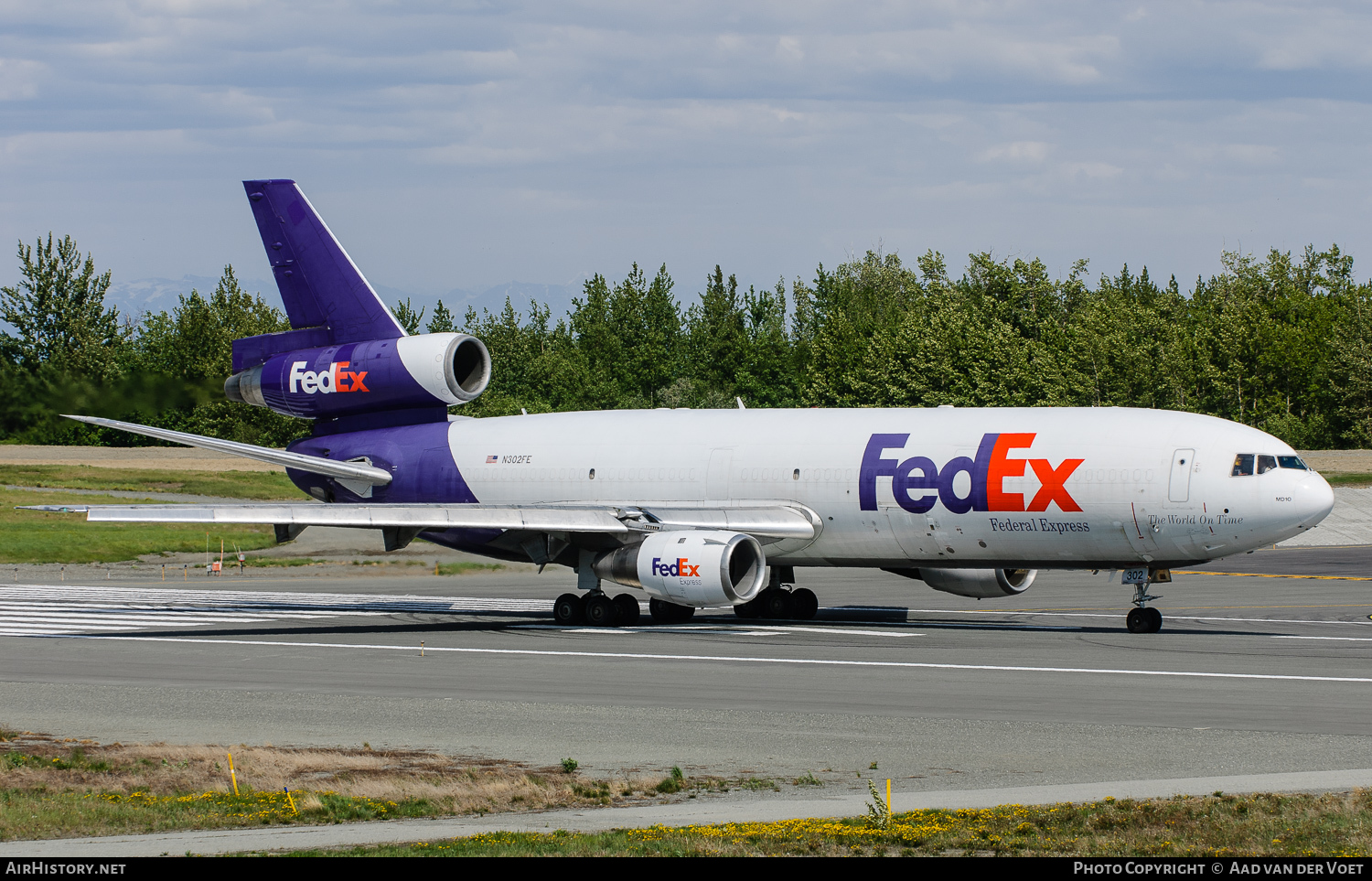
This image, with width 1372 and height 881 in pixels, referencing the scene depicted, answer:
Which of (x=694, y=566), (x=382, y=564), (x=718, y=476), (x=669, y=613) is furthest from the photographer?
(x=382, y=564)

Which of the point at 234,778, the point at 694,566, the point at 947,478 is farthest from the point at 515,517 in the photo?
the point at 234,778

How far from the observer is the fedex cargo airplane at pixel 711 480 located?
30484mm

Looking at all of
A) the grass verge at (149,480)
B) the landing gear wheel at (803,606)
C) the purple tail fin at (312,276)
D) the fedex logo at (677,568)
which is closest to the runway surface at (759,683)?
the landing gear wheel at (803,606)

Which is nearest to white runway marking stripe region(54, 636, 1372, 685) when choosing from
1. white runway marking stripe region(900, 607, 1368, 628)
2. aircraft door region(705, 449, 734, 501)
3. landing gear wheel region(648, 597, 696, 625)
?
landing gear wheel region(648, 597, 696, 625)

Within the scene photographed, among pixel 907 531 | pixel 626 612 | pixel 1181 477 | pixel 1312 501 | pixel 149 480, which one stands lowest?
pixel 626 612

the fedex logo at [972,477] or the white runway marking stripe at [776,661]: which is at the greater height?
the fedex logo at [972,477]

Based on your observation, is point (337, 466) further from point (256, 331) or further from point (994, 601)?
point (256, 331)

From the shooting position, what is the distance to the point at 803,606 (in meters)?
36.1

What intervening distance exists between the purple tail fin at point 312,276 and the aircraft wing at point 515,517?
7.13 m

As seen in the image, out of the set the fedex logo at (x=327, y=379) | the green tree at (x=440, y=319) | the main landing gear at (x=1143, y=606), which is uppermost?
the green tree at (x=440, y=319)

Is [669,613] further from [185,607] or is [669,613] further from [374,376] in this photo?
[185,607]

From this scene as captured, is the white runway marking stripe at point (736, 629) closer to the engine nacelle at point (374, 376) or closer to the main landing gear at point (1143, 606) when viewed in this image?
the main landing gear at point (1143, 606)

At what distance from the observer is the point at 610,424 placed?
3788 centimetres

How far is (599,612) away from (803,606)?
516 centimetres
